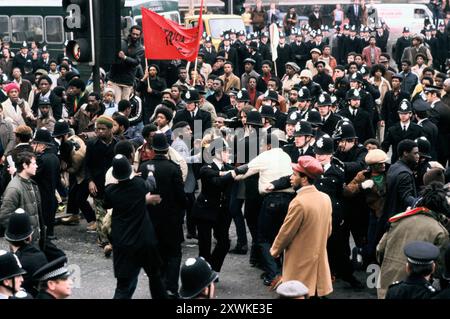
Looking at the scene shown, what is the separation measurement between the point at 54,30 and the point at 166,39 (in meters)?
14.7

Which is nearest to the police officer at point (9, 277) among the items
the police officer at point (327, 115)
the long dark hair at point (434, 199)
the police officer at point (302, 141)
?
the long dark hair at point (434, 199)

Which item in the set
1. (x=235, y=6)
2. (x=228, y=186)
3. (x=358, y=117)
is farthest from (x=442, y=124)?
(x=235, y=6)

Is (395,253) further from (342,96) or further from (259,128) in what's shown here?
(342,96)

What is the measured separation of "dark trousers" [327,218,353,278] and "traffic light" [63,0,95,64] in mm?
4833

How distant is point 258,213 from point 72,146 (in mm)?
2990

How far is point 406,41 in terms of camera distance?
2812cm

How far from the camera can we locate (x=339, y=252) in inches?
415

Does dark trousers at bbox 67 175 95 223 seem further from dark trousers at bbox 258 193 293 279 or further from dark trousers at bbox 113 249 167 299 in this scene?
dark trousers at bbox 113 249 167 299

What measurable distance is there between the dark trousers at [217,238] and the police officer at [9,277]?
3.96 meters

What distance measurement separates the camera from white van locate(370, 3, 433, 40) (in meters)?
37.3

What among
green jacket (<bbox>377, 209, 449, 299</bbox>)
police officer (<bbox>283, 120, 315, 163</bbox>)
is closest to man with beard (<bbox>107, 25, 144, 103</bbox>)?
police officer (<bbox>283, 120, 315, 163</bbox>)

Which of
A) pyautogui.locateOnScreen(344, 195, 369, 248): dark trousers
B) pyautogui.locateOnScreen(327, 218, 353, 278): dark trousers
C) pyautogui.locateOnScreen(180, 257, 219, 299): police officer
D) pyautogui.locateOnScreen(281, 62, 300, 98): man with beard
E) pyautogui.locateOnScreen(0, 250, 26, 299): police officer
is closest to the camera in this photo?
pyautogui.locateOnScreen(180, 257, 219, 299): police officer

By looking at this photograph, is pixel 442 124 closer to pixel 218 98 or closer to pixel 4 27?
pixel 218 98
